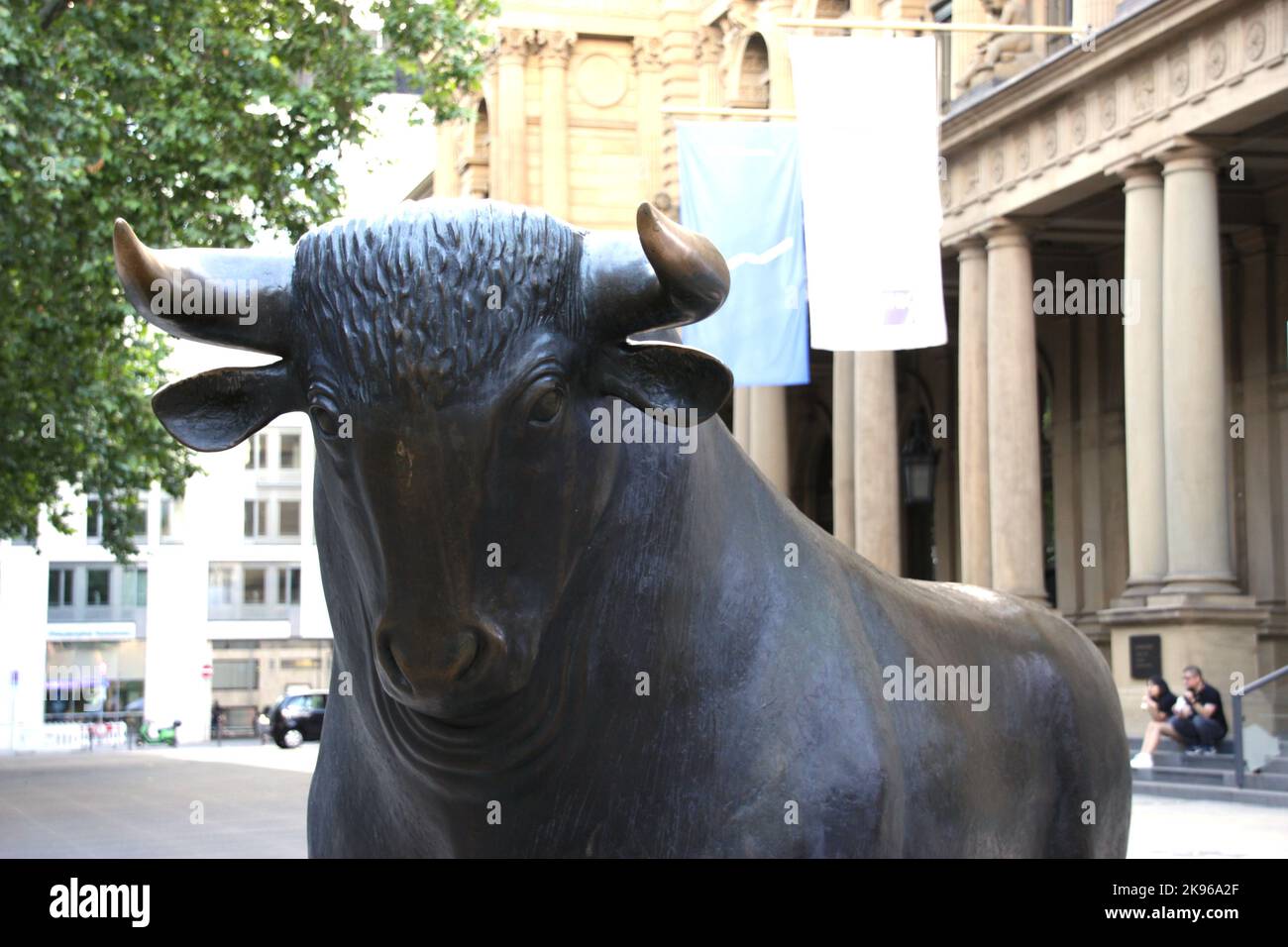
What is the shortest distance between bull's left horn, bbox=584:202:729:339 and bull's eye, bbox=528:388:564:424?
0.43 ft

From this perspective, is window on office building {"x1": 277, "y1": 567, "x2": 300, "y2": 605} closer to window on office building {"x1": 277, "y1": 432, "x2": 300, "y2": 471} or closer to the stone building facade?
window on office building {"x1": 277, "y1": 432, "x2": 300, "y2": 471}

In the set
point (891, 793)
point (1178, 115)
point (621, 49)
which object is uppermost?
point (621, 49)

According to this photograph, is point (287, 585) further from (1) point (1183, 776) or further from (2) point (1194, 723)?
(1) point (1183, 776)

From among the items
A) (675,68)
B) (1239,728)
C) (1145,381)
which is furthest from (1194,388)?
(675,68)

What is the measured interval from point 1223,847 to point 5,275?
1585 centimetres

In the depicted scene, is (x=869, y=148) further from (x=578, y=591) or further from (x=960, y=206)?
(x=578, y=591)

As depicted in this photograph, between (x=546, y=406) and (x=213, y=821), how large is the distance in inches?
642

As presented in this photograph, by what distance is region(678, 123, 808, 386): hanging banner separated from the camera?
2295 centimetres

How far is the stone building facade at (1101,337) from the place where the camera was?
22469 mm

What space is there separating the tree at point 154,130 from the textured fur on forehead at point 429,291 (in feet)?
59.1

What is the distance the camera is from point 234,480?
7794 centimetres

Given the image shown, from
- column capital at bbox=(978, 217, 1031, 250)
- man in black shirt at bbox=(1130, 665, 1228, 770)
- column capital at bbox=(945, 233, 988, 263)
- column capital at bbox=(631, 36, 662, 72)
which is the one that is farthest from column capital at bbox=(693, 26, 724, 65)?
man in black shirt at bbox=(1130, 665, 1228, 770)

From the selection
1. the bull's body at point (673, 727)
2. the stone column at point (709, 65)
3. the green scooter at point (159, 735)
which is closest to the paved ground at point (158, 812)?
the bull's body at point (673, 727)

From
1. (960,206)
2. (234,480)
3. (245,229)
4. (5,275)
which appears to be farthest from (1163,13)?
(234,480)
